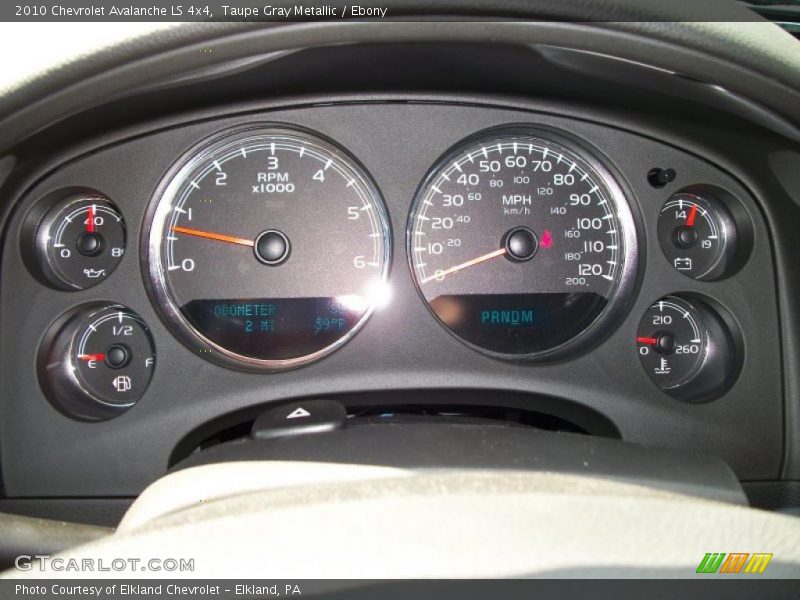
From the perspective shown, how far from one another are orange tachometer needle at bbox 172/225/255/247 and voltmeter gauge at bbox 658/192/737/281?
1473 mm

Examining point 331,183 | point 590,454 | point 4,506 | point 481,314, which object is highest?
point 331,183

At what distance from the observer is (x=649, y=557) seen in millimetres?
1116

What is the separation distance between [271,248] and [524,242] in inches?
35.1

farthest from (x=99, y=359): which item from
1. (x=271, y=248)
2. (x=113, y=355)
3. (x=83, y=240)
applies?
(x=271, y=248)

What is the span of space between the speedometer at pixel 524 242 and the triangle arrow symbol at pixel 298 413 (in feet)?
2.86

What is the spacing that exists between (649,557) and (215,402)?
5.25 feet

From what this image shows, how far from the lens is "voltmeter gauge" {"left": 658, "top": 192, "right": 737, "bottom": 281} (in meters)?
2.61

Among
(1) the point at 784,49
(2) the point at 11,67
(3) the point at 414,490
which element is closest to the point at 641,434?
(1) the point at 784,49

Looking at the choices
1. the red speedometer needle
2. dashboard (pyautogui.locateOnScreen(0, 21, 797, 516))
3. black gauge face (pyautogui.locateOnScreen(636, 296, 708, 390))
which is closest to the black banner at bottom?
dashboard (pyautogui.locateOnScreen(0, 21, 797, 516))

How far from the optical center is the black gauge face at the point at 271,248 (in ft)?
8.38

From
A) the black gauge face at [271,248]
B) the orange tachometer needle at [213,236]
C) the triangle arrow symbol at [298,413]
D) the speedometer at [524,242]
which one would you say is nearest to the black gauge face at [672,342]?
the speedometer at [524,242]

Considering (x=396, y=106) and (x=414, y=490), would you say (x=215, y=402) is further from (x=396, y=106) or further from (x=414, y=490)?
(x=414, y=490)

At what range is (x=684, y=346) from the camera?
263 centimetres

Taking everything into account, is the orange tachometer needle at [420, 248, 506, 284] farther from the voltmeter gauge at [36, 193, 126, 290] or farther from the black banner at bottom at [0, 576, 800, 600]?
the black banner at bottom at [0, 576, 800, 600]
